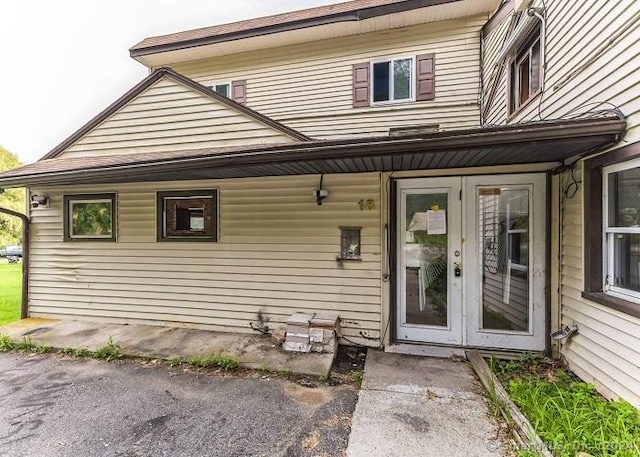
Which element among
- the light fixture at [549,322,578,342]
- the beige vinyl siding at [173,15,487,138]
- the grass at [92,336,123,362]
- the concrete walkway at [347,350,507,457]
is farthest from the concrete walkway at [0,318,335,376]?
the beige vinyl siding at [173,15,487,138]

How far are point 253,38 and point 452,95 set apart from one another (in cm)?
491

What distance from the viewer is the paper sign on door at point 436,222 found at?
4113 millimetres

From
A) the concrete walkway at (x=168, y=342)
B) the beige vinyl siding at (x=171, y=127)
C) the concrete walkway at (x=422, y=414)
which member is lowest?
the concrete walkway at (x=422, y=414)

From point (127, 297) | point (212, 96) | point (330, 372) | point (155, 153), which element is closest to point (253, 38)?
point (212, 96)

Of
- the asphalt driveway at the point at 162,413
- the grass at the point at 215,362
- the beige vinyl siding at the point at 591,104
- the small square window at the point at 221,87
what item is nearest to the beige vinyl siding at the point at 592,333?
the beige vinyl siding at the point at 591,104

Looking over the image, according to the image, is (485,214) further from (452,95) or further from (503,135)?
(452,95)

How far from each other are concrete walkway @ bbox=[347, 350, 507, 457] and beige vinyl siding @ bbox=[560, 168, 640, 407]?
43.3 inches

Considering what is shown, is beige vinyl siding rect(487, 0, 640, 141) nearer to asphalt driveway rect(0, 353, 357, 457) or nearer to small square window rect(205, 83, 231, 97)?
asphalt driveway rect(0, 353, 357, 457)

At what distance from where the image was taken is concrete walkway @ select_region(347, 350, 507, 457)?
2296 mm

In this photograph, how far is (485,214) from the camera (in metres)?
4.02

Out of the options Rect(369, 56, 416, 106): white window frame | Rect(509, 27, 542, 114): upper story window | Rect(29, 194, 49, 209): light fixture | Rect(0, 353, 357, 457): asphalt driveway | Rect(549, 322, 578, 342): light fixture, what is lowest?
Rect(0, 353, 357, 457): asphalt driveway

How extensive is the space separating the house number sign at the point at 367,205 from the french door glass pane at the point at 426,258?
44cm

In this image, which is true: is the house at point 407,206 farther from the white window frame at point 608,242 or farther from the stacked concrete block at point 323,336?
the stacked concrete block at point 323,336

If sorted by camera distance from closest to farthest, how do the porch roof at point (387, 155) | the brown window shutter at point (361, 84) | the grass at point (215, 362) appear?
A: 1. the porch roof at point (387, 155)
2. the grass at point (215, 362)
3. the brown window shutter at point (361, 84)
